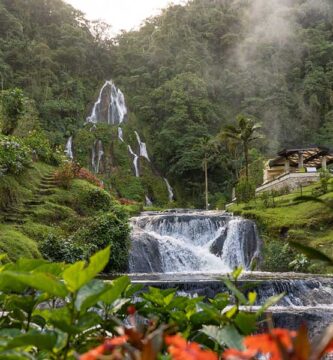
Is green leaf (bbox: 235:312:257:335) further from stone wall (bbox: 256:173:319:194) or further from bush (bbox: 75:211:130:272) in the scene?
stone wall (bbox: 256:173:319:194)

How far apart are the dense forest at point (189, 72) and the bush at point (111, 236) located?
2241 cm

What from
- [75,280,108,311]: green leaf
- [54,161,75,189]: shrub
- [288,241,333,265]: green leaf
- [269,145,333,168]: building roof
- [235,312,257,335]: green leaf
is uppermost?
[269,145,333,168]: building roof

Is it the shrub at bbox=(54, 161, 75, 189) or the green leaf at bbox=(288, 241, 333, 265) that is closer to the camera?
the green leaf at bbox=(288, 241, 333, 265)

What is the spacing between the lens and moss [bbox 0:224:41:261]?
1121 centimetres

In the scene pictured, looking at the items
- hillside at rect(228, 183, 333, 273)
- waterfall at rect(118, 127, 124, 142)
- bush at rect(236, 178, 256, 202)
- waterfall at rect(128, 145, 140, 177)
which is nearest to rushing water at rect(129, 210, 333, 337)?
hillside at rect(228, 183, 333, 273)

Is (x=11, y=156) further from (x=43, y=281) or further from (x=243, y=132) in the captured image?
(x=243, y=132)

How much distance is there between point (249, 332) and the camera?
1045 millimetres

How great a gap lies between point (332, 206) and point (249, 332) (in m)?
0.35

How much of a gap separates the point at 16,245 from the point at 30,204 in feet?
11.8

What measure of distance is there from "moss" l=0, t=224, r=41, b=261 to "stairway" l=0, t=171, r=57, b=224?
108 centimetres

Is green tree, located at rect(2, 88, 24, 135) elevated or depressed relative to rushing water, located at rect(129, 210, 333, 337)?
elevated

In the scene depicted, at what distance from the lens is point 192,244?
18.9 m

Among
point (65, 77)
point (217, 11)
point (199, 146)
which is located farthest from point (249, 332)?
point (217, 11)

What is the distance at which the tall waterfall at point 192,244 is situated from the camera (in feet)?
54.1
